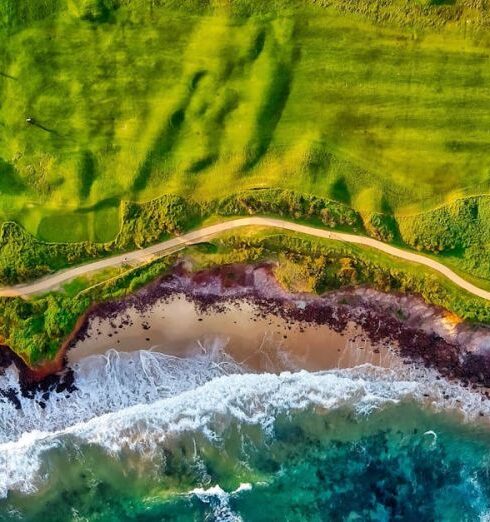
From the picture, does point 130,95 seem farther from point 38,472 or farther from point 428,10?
point 38,472

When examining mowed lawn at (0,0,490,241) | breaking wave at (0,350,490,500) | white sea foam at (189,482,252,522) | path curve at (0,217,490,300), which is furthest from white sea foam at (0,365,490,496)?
mowed lawn at (0,0,490,241)

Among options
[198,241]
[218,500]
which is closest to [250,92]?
[198,241]

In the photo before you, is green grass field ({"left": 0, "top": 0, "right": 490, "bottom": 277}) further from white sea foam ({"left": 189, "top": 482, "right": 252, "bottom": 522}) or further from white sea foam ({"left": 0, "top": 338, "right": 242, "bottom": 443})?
white sea foam ({"left": 189, "top": 482, "right": 252, "bottom": 522})

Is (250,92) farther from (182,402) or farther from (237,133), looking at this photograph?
(182,402)

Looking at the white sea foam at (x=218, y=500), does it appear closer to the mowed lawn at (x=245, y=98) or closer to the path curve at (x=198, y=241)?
the path curve at (x=198, y=241)

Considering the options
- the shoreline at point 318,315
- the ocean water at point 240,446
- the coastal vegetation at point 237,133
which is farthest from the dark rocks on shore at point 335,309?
the ocean water at point 240,446

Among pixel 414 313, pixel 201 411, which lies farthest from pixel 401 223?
pixel 201 411
